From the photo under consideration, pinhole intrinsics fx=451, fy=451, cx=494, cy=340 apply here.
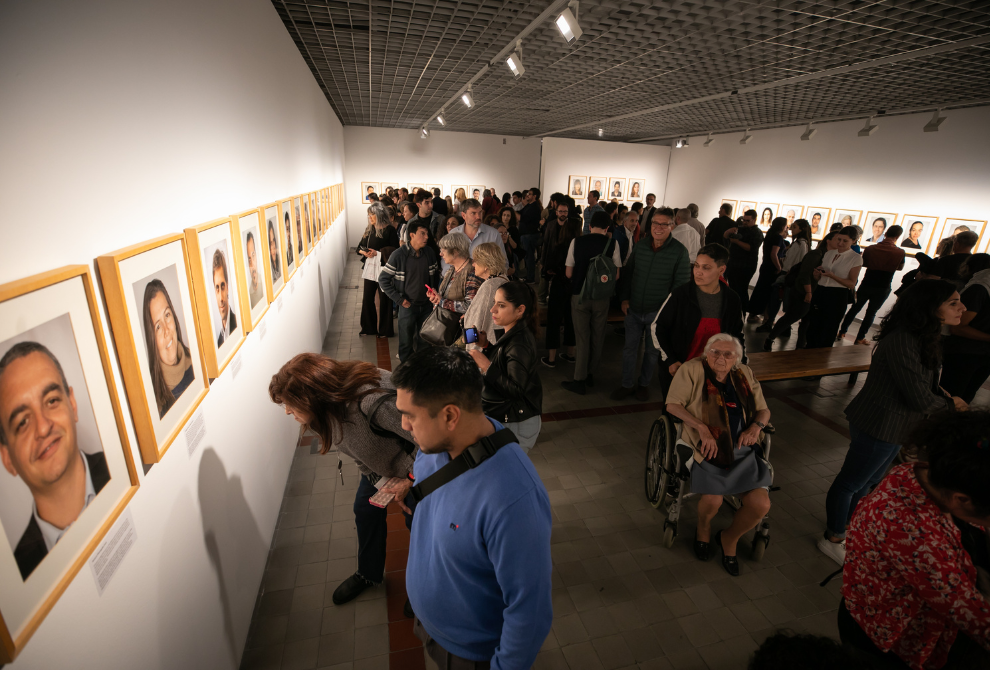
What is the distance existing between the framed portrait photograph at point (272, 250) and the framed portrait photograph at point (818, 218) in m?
10.9

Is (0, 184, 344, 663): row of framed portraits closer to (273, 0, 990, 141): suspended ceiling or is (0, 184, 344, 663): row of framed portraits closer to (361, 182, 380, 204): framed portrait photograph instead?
(273, 0, 990, 141): suspended ceiling

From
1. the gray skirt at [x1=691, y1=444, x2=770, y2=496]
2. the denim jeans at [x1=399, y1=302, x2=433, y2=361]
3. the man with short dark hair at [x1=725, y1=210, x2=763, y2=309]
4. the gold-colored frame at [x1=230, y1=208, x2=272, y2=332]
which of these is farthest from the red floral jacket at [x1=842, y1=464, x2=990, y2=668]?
the man with short dark hair at [x1=725, y1=210, x2=763, y2=309]

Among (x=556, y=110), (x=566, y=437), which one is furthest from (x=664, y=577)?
(x=556, y=110)

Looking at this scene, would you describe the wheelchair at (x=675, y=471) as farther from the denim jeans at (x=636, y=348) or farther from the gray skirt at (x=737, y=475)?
the denim jeans at (x=636, y=348)

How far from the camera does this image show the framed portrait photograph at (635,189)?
51.9ft

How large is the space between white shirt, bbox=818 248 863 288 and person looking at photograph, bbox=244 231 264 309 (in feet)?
21.6

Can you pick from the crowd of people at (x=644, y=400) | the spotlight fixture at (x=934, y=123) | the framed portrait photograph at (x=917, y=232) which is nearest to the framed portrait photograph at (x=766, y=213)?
the framed portrait photograph at (x=917, y=232)

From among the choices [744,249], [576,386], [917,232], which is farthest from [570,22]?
[917,232]

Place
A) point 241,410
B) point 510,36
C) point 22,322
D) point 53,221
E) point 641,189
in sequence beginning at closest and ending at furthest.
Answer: point 22,322
point 53,221
point 241,410
point 510,36
point 641,189

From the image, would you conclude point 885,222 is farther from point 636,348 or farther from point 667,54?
point 636,348

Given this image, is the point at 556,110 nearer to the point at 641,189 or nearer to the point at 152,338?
the point at 641,189

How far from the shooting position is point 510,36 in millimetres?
4824

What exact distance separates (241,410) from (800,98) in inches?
359

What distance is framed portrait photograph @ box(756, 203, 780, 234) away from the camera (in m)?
11.0
